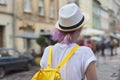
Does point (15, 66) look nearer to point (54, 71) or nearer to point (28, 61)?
point (28, 61)

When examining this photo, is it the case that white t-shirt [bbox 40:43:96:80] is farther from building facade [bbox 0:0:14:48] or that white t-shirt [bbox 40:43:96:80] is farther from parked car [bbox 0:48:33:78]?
building facade [bbox 0:0:14:48]

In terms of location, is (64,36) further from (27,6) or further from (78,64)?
(27,6)

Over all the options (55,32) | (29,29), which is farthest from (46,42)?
(55,32)

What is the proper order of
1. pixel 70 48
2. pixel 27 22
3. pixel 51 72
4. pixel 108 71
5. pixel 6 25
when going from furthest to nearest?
1. pixel 27 22
2. pixel 6 25
3. pixel 108 71
4. pixel 70 48
5. pixel 51 72

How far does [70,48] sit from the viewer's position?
2.71 meters

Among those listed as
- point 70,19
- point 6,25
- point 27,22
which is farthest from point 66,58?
point 27,22

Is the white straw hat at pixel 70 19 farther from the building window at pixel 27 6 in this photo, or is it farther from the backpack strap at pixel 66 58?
the building window at pixel 27 6

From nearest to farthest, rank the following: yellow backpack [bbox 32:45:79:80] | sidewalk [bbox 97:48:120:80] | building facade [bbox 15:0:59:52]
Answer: yellow backpack [bbox 32:45:79:80] < sidewalk [bbox 97:48:120:80] < building facade [bbox 15:0:59:52]

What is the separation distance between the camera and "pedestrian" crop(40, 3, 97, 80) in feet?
8.56

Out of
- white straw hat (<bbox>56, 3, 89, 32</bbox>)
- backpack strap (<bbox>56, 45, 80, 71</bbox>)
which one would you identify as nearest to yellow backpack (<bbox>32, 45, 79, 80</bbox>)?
backpack strap (<bbox>56, 45, 80, 71</bbox>)

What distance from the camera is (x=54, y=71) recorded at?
102 inches

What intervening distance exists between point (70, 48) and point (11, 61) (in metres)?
12.3

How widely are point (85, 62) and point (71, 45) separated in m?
0.18

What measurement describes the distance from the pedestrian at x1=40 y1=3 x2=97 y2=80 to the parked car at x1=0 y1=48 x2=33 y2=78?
11698 millimetres
